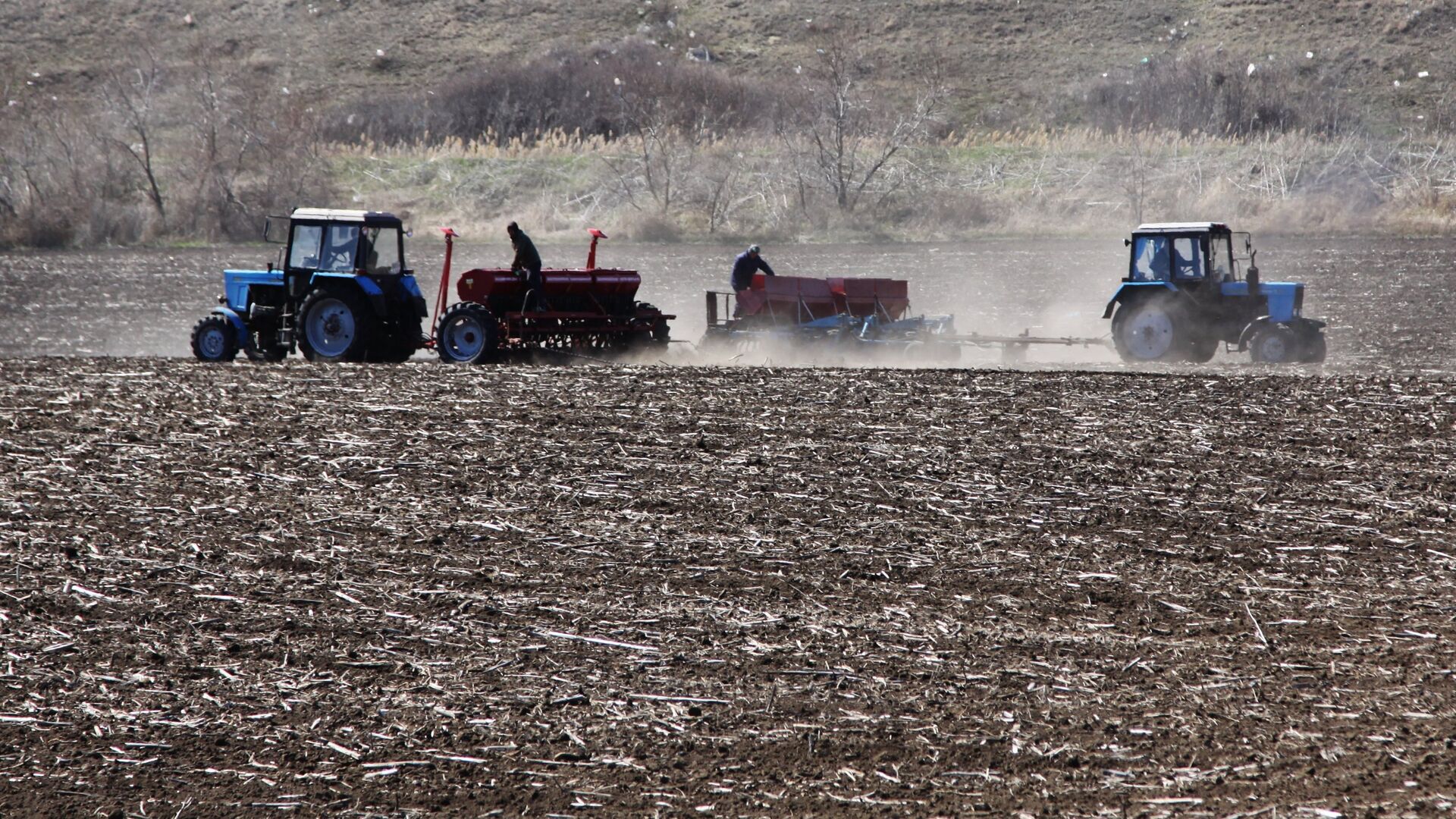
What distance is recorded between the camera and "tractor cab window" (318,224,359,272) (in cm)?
1708

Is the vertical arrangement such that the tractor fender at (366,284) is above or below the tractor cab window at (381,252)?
below

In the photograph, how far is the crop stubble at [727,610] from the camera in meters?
5.32

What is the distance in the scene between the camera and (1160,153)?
47500 mm

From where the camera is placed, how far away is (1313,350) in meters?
17.8

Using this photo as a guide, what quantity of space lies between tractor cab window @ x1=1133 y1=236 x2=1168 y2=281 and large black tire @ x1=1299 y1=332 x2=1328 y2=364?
1.93 metres

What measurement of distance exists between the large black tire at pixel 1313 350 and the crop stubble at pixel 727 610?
19.2 ft

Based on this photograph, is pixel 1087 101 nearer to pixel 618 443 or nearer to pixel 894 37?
pixel 894 37

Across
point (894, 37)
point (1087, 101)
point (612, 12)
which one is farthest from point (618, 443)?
point (612, 12)

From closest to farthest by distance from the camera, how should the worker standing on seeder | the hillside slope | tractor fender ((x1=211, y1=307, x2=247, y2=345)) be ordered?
tractor fender ((x1=211, y1=307, x2=247, y2=345)), the worker standing on seeder, the hillside slope

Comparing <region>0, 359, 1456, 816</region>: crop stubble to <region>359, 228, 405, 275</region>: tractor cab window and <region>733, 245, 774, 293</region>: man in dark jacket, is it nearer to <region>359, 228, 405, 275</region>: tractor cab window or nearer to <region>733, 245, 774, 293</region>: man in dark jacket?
<region>359, 228, 405, 275</region>: tractor cab window

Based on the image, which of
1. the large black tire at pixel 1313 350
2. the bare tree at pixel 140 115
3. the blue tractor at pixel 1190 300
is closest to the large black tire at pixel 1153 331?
the blue tractor at pixel 1190 300

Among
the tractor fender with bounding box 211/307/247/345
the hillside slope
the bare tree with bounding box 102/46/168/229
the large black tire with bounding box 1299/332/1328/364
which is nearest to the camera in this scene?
the tractor fender with bounding box 211/307/247/345

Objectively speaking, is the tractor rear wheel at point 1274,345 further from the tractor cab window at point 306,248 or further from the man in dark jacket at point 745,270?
the tractor cab window at point 306,248

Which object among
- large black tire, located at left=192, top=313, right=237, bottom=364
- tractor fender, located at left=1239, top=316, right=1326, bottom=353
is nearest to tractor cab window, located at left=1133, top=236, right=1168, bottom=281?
tractor fender, located at left=1239, top=316, right=1326, bottom=353
